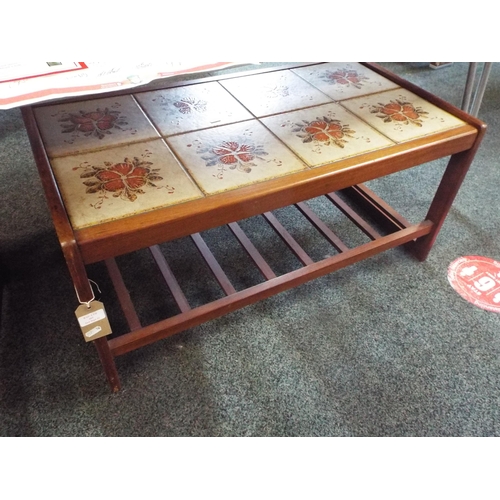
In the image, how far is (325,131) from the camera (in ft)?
2.79

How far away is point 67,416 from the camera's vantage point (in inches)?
32.8

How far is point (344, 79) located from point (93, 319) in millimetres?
825

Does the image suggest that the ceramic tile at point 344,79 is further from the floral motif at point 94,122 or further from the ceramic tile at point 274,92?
the floral motif at point 94,122

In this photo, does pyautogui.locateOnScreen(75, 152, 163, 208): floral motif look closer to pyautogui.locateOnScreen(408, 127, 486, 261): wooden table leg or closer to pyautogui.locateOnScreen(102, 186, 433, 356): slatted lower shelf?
pyautogui.locateOnScreen(102, 186, 433, 356): slatted lower shelf

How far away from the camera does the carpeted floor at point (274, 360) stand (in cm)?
84

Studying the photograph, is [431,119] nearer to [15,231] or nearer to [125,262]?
[125,262]

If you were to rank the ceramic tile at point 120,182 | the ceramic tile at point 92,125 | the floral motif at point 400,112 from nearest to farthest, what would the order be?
the ceramic tile at point 120,182
the ceramic tile at point 92,125
the floral motif at point 400,112

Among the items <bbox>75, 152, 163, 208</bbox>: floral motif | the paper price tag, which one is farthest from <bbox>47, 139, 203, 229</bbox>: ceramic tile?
the paper price tag

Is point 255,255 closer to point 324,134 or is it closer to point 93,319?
point 324,134

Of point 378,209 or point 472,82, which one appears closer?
point 378,209

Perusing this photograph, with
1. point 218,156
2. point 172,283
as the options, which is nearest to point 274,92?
point 218,156

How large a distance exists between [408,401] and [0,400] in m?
0.86

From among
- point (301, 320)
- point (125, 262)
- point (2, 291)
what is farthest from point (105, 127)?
point (301, 320)

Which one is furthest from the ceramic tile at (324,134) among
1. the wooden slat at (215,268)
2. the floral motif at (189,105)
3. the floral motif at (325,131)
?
A: the wooden slat at (215,268)
